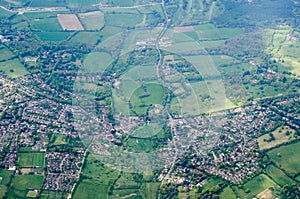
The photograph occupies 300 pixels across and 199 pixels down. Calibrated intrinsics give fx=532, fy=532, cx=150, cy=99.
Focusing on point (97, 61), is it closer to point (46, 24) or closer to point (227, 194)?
point (46, 24)

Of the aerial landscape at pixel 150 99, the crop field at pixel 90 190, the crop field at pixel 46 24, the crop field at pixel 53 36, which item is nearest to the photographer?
the crop field at pixel 90 190

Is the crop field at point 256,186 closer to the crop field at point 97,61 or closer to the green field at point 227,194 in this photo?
the green field at point 227,194

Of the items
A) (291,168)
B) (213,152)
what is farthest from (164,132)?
(291,168)

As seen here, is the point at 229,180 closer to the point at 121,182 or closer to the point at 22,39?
the point at 121,182

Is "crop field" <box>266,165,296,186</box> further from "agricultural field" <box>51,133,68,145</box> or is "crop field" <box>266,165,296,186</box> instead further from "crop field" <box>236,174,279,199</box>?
"agricultural field" <box>51,133,68,145</box>

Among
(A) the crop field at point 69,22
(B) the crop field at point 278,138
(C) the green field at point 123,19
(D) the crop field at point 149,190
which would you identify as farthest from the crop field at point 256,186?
(A) the crop field at point 69,22

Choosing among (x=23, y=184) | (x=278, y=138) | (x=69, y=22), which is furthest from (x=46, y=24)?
(x=278, y=138)
